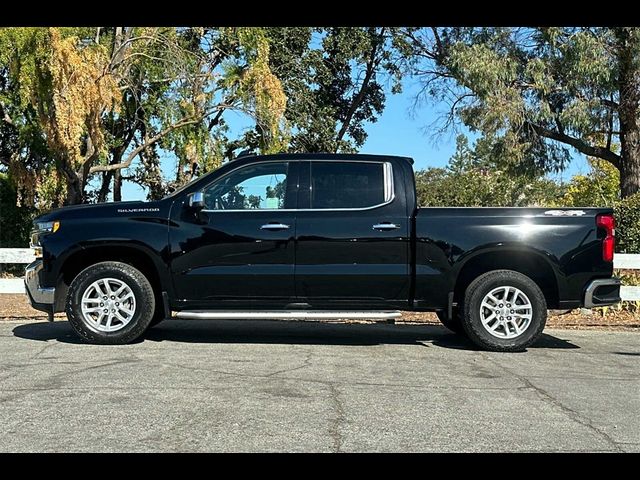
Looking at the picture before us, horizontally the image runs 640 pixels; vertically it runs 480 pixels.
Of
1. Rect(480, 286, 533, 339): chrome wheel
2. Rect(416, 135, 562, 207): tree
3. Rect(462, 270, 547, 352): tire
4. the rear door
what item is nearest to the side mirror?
the rear door

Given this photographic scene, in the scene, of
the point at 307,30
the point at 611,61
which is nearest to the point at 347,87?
the point at 307,30

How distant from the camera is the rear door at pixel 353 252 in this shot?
7.13 meters

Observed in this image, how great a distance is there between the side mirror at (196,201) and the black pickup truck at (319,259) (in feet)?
0.04

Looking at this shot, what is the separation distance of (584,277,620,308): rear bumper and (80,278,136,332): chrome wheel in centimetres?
475

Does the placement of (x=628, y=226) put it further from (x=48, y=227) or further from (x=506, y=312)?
(x=48, y=227)

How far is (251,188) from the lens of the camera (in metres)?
7.41

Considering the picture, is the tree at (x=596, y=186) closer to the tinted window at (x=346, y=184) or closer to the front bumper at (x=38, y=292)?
the tinted window at (x=346, y=184)

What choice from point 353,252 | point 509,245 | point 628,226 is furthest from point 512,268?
point 628,226

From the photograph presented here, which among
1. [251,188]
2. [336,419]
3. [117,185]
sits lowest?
[336,419]

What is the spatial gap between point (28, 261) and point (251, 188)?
173 inches

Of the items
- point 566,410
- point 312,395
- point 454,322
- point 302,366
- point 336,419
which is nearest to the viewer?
point 336,419

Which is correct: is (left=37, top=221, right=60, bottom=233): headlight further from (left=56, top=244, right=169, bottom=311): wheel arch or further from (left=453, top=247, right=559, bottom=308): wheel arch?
(left=453, top=247, right=559, bottom=308): wheel arch

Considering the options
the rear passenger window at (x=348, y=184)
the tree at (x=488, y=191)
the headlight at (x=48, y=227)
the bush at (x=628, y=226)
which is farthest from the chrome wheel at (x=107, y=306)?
the tree at (x=488, y=191)

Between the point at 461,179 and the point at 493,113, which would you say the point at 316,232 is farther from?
the point at 461,179
